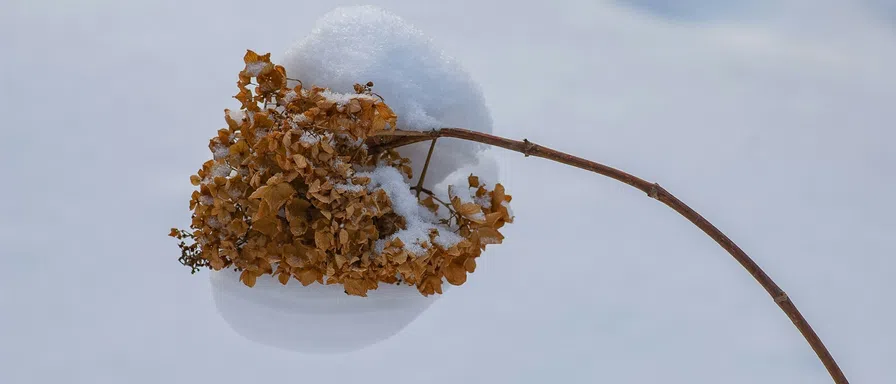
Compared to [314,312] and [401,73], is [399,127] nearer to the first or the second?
[401,73]

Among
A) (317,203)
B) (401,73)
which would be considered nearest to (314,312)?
(317,203)

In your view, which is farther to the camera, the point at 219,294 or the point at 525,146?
the point at 219,294

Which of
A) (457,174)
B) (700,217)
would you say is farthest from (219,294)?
(700,217)

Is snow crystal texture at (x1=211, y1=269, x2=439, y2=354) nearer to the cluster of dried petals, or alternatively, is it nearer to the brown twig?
the cluster of dried petals

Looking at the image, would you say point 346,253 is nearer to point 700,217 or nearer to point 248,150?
point 248,150

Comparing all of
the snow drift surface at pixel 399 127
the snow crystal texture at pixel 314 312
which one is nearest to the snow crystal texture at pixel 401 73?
the snow drift surface at pixel 399 127

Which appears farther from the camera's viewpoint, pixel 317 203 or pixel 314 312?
pixel 314 312

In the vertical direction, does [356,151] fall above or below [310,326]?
above
